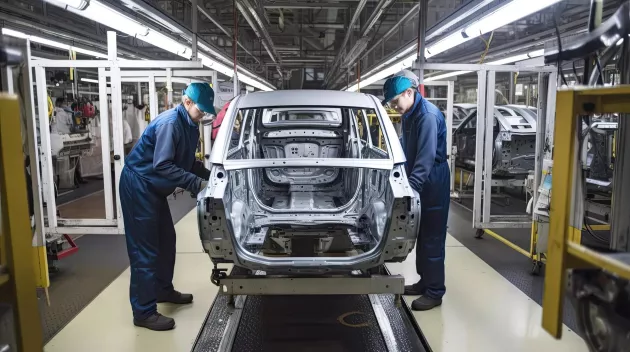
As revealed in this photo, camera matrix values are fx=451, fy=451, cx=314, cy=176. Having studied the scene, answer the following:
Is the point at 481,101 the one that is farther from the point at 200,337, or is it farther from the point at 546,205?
the point at 200,337

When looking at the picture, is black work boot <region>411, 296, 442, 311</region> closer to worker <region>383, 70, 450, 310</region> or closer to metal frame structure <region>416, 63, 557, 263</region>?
worker <region>383, 70, 450, 310</region>

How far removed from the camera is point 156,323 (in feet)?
10.5

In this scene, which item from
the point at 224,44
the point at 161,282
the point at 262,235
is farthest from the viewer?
the point at 224,44

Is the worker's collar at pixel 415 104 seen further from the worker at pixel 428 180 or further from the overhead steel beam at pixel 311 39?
the overhead steel beam at pixel 311 39

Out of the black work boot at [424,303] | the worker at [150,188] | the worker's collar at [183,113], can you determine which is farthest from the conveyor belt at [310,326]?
the worker's collar at [183,113]

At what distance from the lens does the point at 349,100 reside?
328cm

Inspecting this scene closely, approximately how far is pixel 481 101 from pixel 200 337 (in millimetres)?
3732

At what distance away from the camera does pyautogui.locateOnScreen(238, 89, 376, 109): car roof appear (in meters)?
3.16

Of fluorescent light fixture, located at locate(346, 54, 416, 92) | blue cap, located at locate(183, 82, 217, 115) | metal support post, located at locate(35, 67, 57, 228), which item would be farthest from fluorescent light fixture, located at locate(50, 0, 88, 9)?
fluorescent light fixture, located at locate(346, 54, 416, 92)

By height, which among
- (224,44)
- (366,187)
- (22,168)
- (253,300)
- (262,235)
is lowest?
(253,300)

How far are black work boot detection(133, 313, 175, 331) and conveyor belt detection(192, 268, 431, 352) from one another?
0.25m

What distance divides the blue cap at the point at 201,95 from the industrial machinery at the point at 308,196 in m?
0.21

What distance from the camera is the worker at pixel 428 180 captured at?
3.46 metres

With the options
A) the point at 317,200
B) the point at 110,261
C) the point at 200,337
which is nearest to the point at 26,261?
the point at 200,337
